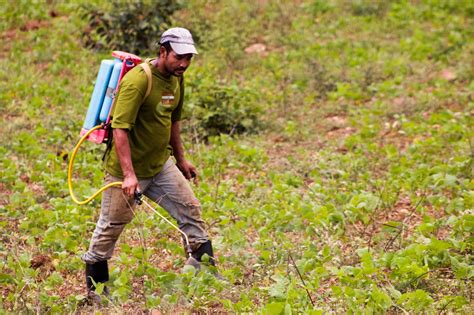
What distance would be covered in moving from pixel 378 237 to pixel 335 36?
23.2 ft

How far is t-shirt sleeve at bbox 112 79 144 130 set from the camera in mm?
4449

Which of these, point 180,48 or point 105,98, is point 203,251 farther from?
point 180,48

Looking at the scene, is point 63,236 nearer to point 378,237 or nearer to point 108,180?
point 108,180

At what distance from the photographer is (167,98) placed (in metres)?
4.73

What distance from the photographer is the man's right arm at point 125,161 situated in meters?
4.48

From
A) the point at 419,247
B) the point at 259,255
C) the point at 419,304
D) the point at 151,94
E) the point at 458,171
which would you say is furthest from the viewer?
the point at 458,171

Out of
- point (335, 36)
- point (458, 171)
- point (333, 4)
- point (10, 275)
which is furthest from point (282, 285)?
point (333, 4)

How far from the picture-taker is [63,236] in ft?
19.1

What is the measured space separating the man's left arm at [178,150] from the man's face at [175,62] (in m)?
0.58

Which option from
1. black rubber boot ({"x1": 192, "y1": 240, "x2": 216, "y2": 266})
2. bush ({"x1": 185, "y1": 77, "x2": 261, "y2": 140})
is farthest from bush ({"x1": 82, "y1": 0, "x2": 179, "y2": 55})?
black rubber boot ({"x1": 192, "y1": 240, "x2": 216, "y2": 266})

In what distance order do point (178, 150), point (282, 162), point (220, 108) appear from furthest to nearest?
point (220, 108)
point (282, 162)
point (178, 150)

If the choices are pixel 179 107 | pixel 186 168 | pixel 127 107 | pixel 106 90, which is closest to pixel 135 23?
pixel 186 168

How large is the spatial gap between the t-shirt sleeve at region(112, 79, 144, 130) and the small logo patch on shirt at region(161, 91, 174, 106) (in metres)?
0.23

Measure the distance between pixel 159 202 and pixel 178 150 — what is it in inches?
16.7
